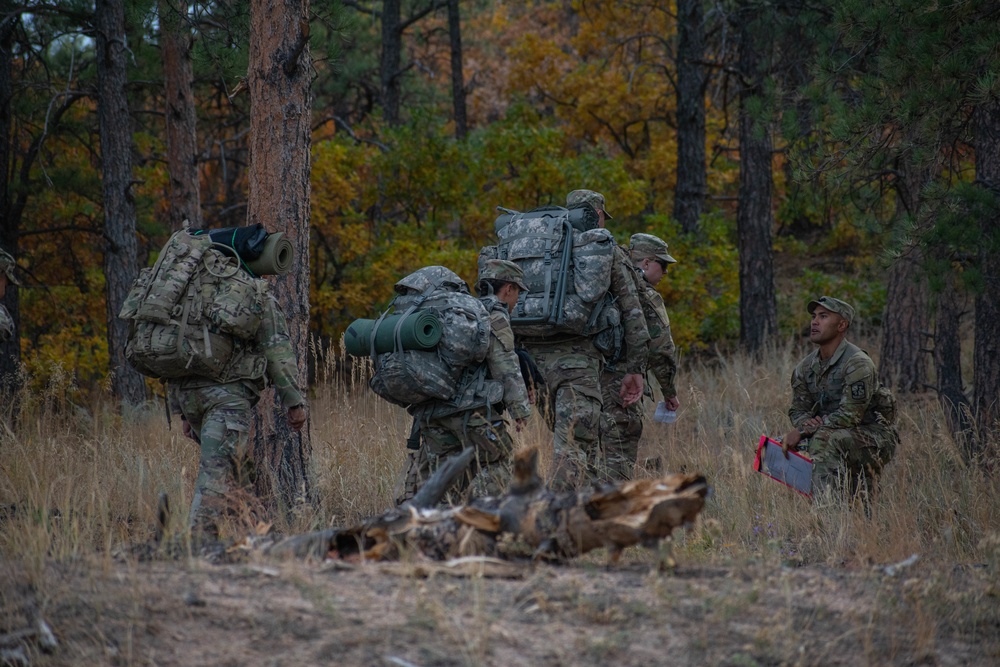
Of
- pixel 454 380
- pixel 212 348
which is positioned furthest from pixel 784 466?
pixel 212 348

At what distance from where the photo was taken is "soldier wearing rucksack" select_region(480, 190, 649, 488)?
21.0ft

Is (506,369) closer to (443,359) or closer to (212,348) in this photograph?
(443,359)

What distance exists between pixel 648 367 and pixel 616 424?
0.58 meters

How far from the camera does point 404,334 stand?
512 centimetres

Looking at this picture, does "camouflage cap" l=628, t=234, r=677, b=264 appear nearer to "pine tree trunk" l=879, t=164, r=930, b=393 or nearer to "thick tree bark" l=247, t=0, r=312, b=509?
"thick tree bark" l=247, t=0, r=312, b=509

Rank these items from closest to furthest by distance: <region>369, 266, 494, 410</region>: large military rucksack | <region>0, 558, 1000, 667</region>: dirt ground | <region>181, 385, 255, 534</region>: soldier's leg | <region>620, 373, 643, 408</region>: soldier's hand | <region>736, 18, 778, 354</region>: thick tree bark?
<region>0, 558, 1000, 667</region>: dirt ground → <region>181, 385, 255, 534</region>: soldier's leg → <region>369, 266, 494, 410</region>: large military rucksack → <region>620, 373, 643, 408</region>: soldier's hand → <region>736, 18, 778, 354</region>: thick tree bark

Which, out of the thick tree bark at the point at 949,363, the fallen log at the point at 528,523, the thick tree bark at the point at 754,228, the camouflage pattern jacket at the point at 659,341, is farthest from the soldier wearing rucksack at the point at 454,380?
the thick tree bark at the point at 754,228

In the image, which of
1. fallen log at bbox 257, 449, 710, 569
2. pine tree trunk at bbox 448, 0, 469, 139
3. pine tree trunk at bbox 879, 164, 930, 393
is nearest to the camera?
fallen log at bbox 257, 449, 710, 569

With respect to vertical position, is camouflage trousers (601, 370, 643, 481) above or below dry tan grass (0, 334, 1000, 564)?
above

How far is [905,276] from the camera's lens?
9992mm

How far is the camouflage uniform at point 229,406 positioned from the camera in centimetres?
513

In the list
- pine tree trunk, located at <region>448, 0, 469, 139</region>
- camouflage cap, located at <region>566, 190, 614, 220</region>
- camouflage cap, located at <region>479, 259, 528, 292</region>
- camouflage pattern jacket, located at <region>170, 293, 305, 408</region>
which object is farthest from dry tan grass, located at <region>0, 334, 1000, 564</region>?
pine tree trunk, located at <region>448, 0, 469, 139</region>

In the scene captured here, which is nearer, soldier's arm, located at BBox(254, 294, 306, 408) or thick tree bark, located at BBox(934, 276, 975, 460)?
soldier's arm, located at BBox(254, 294, 306, 408)

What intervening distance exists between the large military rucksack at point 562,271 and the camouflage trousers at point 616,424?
0.45 meters
